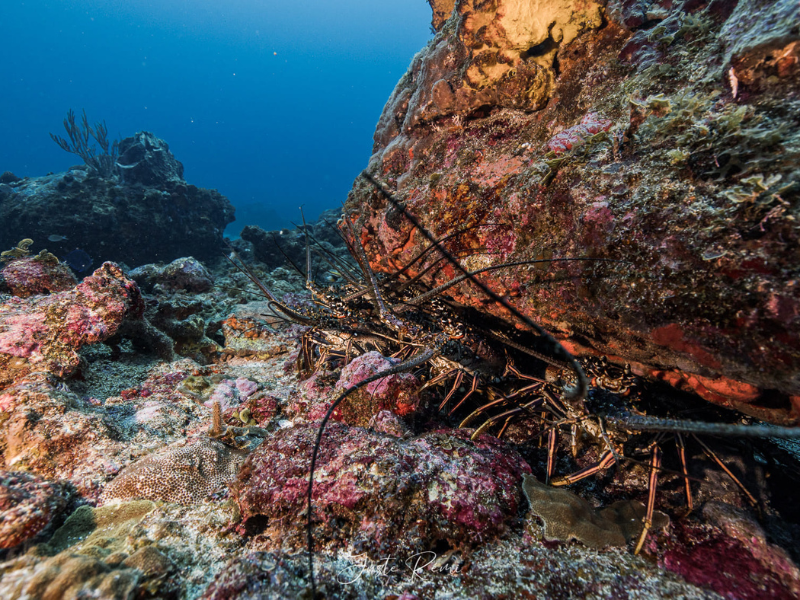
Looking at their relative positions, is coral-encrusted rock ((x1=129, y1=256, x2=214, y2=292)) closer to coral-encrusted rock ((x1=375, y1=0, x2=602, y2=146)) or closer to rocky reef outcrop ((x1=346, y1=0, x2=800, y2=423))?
rocky reef outcrop ((x1=346, y1=0, x2=800, y2=423))

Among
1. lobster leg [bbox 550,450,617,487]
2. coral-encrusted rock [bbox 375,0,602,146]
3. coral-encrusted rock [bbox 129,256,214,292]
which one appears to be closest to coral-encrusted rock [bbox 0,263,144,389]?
coral-encrusted rock [bbox 129,256,214,292]

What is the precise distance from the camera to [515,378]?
3205 millimetres

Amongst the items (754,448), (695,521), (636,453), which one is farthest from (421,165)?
(754,448)

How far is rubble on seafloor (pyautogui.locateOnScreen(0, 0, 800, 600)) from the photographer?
59.7 inches

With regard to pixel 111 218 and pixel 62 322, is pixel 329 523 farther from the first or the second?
pixel 111 218

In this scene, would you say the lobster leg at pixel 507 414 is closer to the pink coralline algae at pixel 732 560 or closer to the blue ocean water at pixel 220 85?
the pink coralline algae at pixel 732 560

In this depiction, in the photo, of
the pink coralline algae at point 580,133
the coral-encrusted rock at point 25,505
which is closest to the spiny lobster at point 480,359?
the pink coralline algae at point 580,133

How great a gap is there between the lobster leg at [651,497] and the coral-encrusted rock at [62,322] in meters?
5.19

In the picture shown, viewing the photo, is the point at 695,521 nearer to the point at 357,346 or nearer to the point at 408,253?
the point at 408,253

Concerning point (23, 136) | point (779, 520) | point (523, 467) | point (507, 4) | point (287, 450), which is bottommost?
point (779, 520)

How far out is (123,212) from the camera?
450 inches

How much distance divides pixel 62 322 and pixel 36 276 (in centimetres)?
209

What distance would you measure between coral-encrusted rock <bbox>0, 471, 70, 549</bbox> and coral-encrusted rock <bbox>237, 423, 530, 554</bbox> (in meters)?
1.05

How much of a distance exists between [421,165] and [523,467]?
323cm
